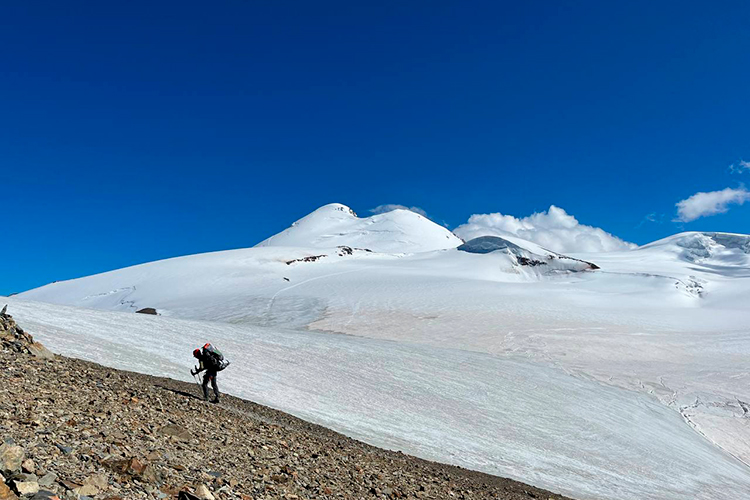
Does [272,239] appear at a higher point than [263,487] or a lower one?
higher

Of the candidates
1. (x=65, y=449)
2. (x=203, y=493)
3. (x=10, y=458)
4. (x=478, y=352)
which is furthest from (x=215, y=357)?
(x=478, y=352)

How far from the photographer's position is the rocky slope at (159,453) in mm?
5246

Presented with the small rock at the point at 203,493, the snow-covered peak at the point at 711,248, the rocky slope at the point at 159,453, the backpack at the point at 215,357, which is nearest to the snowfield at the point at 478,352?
the backpack at the point at 215,357

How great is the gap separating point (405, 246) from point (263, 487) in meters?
128

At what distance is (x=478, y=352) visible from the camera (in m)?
35.3

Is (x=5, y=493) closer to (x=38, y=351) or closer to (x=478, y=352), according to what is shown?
(x=38, y=351)

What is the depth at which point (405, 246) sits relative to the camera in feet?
440

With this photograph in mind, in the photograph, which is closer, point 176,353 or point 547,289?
point 176,353

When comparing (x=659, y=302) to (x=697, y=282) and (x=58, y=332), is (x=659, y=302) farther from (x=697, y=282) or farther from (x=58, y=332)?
(x=58, y=332)

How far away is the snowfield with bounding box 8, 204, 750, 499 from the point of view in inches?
693

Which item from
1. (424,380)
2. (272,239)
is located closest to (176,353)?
(424,380)

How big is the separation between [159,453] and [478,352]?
3070cm

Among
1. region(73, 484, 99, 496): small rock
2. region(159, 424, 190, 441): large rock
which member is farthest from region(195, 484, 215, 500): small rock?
region(159, 424, 190, 441): large rock

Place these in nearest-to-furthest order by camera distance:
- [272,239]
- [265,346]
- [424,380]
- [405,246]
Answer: [424,380] < [265,346] < [405,246] < [272,239]
